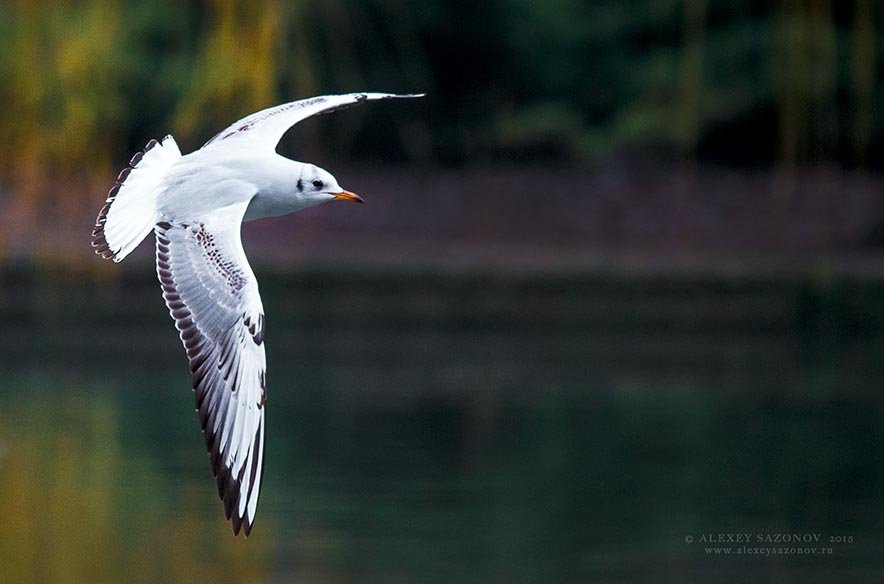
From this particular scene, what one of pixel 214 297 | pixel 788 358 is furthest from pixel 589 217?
pixel 214 297

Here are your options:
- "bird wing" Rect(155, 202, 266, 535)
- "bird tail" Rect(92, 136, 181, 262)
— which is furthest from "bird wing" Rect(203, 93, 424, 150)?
"bird wing" Rect(155, 202, 266, 535)

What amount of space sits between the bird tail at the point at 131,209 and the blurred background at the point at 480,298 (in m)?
2.30

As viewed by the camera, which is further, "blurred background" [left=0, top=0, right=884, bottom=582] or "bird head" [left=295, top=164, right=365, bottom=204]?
"blurred background" [left=0, top=0, right=884, bottom=582]

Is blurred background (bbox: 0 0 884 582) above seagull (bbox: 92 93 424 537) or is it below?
below

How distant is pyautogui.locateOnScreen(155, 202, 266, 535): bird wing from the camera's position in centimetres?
520

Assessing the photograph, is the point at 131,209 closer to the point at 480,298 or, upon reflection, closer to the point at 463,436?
the point at 463,436

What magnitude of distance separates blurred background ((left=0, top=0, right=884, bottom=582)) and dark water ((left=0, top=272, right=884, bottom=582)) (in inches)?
1.1

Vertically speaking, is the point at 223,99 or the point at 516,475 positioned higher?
the point at 223,99

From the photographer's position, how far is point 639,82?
1669 cm

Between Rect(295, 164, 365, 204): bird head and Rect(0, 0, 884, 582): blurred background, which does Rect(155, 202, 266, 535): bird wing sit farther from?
Rect(0, 0, 884, 582): blurred background

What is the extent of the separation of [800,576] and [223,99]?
9.66ft

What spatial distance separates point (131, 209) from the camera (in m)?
5.41

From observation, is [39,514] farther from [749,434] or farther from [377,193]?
[377,193]

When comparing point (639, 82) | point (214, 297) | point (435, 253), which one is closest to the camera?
point (214, 297)
